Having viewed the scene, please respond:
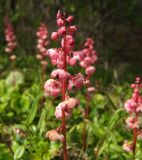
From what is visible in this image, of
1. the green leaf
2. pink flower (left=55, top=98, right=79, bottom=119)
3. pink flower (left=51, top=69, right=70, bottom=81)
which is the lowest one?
the green leaf

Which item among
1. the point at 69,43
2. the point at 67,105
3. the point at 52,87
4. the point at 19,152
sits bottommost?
the point at 19,152

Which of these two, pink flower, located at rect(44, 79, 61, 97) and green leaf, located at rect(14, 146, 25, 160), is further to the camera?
green leaf, located at rect(14, 146, 25, 160)

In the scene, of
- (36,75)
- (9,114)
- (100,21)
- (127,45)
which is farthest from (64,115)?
(127,45)

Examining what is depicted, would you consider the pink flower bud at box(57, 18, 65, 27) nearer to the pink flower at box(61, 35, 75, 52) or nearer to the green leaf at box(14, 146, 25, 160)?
the pink flower at box(61, 35, 75, 52)

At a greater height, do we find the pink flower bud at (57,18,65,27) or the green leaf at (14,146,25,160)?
the pink flower bud at (57,18,65,27)

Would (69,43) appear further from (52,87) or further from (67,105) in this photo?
(67,105)

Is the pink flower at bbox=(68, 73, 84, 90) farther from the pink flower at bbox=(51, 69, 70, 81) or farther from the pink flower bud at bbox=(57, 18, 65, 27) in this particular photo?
the pink flower bud at bbox=(57, 18, 65, 27)

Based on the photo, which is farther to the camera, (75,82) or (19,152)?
(19,152)

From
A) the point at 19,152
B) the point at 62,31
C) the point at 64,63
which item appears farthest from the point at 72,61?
the point at 19,152

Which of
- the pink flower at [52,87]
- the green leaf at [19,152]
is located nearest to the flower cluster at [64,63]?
the pink flower at [52,87]

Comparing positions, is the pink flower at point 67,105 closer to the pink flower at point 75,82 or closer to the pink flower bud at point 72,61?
the pink flower at point 75,82

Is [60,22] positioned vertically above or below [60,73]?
above

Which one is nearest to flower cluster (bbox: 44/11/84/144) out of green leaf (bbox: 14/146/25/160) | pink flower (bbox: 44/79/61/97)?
pink flower (bbox: 44/79/61/97)

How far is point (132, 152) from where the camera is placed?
15.8 feet
